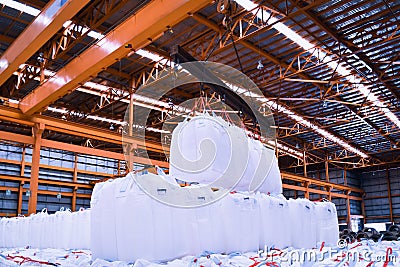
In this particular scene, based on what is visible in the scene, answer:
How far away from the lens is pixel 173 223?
4.21 m

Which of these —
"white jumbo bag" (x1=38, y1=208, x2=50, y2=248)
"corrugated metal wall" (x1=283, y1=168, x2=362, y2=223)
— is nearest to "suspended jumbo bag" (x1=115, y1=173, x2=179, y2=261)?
"white jumbo bag" (x1=38, y1=208, x2=50, y2=248)

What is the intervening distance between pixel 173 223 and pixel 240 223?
99 cm

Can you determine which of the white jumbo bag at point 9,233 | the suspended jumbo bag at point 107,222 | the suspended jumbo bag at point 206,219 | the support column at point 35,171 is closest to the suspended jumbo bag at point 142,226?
the suspended jumbo bag at point 107,222

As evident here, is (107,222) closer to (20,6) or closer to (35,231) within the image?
(35,231)

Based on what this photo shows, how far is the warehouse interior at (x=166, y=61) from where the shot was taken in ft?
26.0

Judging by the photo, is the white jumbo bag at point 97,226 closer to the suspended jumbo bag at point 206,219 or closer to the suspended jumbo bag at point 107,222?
the suspended jumbo bag at point 107,222

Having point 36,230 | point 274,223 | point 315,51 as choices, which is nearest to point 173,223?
point 274,223

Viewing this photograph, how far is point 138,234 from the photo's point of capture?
13.4 feet

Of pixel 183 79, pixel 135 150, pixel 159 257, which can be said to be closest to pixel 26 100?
pixel 135 150

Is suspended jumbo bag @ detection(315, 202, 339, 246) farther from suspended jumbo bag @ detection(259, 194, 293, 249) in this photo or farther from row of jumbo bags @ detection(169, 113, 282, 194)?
row of jumbo bags @ detection(169, 113, 282, 194)

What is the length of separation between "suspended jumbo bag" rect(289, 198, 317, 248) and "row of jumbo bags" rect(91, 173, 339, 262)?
250 mm

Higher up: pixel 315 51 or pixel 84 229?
pixel 315 51

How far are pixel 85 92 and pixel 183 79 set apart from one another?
4310 millimetres

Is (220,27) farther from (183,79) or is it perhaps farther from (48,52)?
(48,52)
